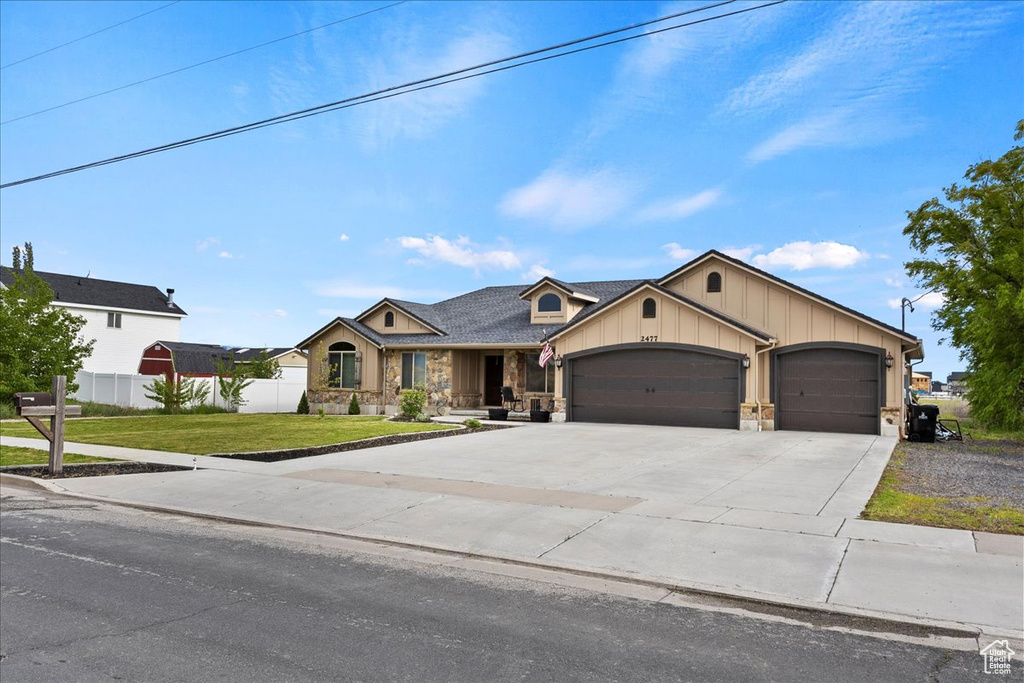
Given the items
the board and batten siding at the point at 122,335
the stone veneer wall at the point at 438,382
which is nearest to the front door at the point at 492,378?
the stone veneer wall at the point at 438,382

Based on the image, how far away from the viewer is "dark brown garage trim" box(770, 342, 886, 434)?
66.7 feet

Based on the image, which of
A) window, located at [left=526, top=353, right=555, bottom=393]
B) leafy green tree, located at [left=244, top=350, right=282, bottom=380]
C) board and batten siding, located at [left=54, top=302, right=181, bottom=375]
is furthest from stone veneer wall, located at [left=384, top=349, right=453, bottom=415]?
board and batten siding, located at [left=54, top=302, right=181, bottom=375]

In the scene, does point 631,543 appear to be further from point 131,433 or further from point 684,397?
point 131,433

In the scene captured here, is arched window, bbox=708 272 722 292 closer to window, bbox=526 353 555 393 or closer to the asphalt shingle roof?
window, bbox=526 353 555 393

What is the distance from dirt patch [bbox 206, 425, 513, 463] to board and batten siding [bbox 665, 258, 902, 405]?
9.35 metres

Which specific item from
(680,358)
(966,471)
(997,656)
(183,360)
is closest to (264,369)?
(183,360)

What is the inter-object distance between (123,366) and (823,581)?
48.2 m

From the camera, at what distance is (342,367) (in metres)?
30.5

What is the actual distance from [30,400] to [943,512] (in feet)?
49.4

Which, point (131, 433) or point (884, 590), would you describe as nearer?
point (884, 590)

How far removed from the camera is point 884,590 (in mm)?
6008

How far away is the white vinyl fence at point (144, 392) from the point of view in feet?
103

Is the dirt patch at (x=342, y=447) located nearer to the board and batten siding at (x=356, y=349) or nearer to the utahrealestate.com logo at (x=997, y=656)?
the board and batten siding at (x=356, y=349)

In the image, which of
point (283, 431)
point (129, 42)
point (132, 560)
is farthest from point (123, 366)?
point (132, 560)
